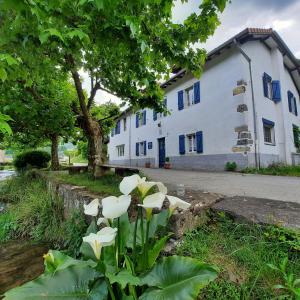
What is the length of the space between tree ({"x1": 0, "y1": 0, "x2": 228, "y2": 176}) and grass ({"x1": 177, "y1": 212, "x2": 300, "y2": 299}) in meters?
1.98

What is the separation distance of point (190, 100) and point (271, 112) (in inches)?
168

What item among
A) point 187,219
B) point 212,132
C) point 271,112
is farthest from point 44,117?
point 271,112

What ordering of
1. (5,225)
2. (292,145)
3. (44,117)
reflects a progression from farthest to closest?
1. (292,145)
2. (44,117)
3. (5,225)

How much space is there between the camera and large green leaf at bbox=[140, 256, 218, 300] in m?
1.37

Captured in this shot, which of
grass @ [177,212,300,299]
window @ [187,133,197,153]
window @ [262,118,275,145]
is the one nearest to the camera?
grass @ [177,212,300,299]

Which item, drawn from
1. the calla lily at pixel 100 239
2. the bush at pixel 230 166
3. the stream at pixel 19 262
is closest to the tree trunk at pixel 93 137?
the stream at pixel 19 262

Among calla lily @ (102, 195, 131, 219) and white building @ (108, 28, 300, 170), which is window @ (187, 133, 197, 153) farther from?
calla lily @ (102, 195, 131, 219)

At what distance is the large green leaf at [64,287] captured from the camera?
4.64 feet

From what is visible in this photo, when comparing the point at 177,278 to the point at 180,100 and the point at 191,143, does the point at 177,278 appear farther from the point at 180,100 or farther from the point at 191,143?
the point at 180,100

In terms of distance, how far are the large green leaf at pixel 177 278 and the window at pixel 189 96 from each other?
41.5 feet

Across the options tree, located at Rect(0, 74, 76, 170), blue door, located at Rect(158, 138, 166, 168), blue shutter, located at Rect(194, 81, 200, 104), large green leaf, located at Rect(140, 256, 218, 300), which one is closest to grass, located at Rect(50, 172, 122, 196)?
tree, located at Rect(0, 74, 76, 170)

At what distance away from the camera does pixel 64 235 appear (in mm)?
4035

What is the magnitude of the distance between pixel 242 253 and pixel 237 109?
30.9 feet

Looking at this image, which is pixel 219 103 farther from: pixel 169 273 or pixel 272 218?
pixel 169 273
